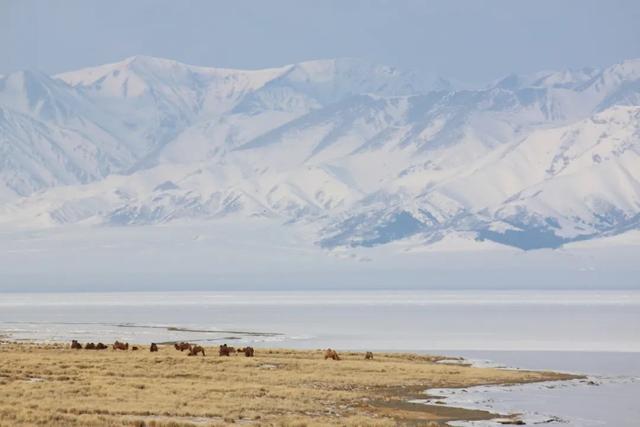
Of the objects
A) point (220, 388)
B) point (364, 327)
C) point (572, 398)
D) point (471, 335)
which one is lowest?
point (220, 388)

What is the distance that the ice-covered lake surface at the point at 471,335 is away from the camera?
6000cm

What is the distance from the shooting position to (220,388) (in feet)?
194

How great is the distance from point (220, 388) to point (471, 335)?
210 feet

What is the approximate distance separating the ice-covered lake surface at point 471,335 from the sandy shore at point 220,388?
3.99 m

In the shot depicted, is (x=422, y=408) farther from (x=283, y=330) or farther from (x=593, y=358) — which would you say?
(x=283, y=330)

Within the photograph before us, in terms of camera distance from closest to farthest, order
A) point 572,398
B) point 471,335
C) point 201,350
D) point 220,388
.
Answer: point 220,388
point 572,398
point 201,350
point 471,335

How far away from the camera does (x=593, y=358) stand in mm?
88750

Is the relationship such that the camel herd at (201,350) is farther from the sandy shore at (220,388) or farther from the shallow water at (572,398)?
the shallow water at (572,398)

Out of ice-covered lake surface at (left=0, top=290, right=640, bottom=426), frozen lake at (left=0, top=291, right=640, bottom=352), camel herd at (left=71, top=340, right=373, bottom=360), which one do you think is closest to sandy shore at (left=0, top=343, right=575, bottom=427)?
camel herd at (left=71, top=340, right=373, bottom=360)

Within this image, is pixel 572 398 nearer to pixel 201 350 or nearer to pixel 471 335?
pixel 201 350

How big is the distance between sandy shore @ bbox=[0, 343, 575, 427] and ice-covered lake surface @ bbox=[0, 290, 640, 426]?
3.99 meters

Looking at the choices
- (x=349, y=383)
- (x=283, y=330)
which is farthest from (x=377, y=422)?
(x=283, y=330)

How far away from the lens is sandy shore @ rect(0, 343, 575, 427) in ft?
162

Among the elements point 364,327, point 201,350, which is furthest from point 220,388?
point 364,327
